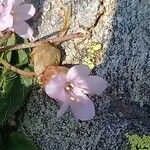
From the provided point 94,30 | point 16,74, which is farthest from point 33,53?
point 94,30

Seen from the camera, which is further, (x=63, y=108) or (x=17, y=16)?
(x=17, y=16)

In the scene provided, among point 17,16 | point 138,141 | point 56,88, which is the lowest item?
point 138,141

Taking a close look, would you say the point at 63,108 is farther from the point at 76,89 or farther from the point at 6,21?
the point at 6,21

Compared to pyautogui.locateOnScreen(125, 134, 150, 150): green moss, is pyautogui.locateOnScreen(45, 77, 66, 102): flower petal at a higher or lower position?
higher

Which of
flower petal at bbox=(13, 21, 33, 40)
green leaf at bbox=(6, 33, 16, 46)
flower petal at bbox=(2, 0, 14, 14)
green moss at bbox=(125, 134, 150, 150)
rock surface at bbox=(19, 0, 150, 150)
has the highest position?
flower petal at bbox=(2, 0, 14, 14)

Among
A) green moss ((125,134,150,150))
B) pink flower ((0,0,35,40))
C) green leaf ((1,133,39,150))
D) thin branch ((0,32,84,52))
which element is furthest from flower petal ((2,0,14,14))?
green moss ((125,134,150,150))

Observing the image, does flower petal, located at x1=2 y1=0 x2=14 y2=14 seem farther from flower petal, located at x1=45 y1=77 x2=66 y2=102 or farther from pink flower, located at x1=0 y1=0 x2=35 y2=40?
flower petal, located at x1=45 y1=77 x2=66 y2=102

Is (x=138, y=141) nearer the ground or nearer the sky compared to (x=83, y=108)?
nearer the ground

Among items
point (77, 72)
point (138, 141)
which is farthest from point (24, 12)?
point (138, 141)
